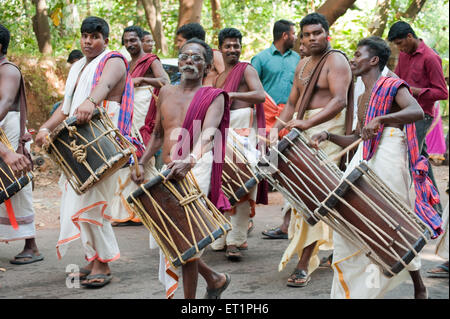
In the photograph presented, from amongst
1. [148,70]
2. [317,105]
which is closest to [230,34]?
[148,70]

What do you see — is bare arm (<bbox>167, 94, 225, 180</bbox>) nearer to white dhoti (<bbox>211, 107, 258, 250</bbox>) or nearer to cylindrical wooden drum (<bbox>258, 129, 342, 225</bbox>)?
cylindrical wooden drum (<bbox>258, 129, 342, 225</bbox>)

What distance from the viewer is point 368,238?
3.74 meters

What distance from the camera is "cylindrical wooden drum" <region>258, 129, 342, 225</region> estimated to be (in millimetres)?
4359

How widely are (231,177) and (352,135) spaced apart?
1.10 metres

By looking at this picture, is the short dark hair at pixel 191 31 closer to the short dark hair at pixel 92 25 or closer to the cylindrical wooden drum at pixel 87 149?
the short dark hair at pixel 92 25

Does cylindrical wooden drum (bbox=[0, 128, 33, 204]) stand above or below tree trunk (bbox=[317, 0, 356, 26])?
below

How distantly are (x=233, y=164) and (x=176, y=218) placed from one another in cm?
154

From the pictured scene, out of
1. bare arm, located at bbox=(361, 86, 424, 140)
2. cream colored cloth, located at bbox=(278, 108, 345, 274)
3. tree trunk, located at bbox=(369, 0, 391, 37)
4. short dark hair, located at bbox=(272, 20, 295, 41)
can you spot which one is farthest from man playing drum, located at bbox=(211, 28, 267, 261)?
tree trunk, located at bbox=(369, 0, 391, 37)

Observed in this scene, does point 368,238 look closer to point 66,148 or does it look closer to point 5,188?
point 66,148

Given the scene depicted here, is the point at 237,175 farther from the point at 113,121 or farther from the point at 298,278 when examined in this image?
the point at 113,121

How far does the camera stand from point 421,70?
255 inches

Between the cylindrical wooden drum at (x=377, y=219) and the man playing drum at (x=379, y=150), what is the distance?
28 centimetres

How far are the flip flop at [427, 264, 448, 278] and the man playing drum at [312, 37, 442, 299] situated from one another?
2.18 ft
